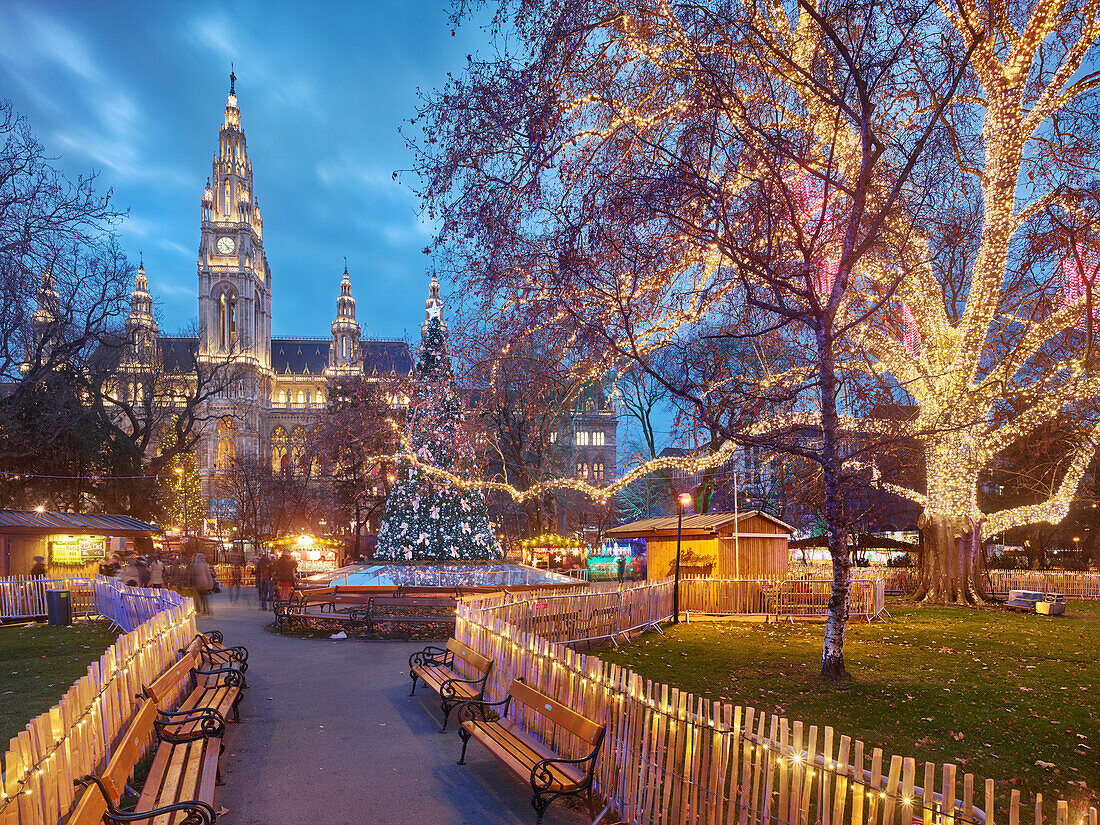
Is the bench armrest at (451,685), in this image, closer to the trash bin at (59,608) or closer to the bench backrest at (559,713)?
the bench backrest at (559,713)

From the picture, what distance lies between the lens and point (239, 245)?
106 meters

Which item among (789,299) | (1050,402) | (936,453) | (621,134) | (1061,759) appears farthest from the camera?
(936,453)

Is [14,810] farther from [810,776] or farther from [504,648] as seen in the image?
[504,648]

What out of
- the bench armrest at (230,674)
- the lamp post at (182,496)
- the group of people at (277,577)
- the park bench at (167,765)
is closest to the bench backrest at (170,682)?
the park bench at (167,765)

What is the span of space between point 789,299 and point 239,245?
108503mm

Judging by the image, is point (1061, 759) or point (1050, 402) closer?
point (1061, 759)

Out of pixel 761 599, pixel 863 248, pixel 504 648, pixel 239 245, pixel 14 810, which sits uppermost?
pixel 239 245

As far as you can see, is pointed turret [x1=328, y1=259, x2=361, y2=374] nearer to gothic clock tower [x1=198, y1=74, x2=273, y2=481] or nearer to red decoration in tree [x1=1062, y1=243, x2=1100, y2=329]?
gothic clock tower [x1=198, y1=74, x2=273, y2=481]

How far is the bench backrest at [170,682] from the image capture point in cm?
643

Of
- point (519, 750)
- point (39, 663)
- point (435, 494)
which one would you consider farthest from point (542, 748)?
point (435, 494)

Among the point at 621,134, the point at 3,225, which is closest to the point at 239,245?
the point at 3,225

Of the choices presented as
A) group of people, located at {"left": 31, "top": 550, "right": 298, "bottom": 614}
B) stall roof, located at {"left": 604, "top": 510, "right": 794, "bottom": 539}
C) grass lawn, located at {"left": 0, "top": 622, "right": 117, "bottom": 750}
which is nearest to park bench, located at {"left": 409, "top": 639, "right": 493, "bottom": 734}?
grass lawn, located at {"left": 0, "top": 622, "right": 117, "bottom": 750}

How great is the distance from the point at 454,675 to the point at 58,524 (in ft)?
69.4

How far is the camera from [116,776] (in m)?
A: 4.40
